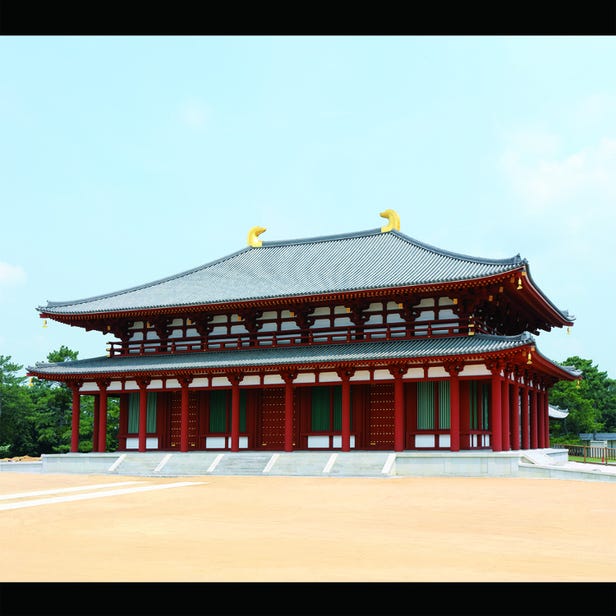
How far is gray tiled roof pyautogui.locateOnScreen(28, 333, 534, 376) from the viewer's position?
27.3m

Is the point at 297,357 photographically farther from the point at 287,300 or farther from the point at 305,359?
the point at 287,300

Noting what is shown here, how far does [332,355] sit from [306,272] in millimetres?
7181

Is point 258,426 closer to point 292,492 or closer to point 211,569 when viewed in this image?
point 292,492

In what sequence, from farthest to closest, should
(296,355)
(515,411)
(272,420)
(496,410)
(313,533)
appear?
1. (272,420)
2. (515,411)
3. (296,355)
4. (496,410)
5. (313,533)

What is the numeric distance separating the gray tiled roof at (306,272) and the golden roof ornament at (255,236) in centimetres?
33

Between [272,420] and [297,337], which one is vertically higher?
[297,337]

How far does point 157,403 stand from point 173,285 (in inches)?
273

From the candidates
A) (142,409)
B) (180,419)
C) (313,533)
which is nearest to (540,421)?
(180,419)

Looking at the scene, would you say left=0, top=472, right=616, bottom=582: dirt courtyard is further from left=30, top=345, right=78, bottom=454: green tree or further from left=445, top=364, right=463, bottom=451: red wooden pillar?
left=30, top=345, right=78, bottom=454: green tree

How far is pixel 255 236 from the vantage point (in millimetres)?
42062

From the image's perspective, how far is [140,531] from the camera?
1278 centimetres

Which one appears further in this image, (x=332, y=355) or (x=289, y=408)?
(x=289, y=408)
